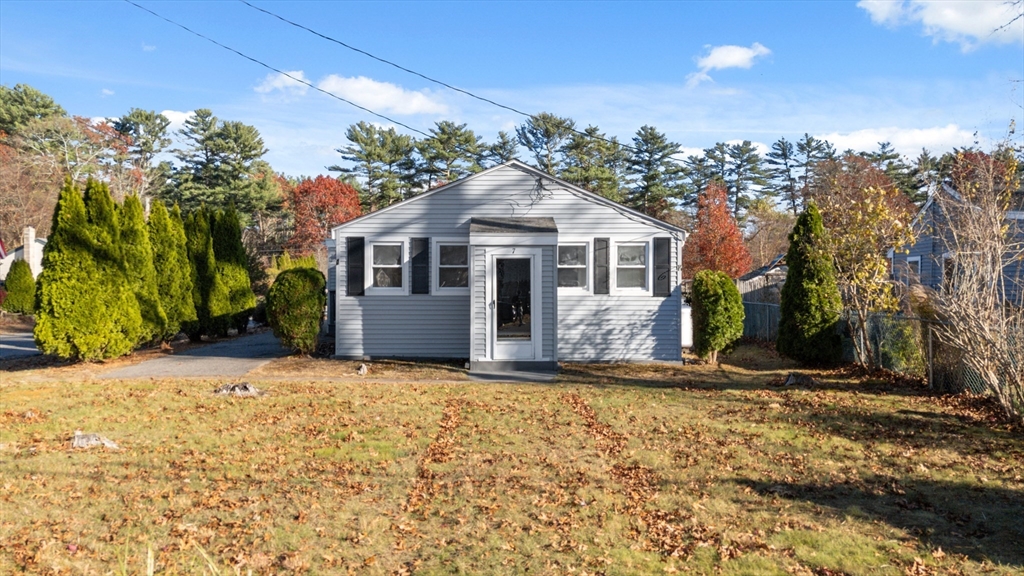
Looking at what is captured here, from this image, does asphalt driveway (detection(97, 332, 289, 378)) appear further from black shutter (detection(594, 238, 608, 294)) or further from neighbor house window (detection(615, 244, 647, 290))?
neighbor house window (detection(615, 244, 647, 290))

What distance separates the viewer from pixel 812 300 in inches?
525

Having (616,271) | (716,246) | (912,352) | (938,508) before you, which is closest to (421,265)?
(616,271)

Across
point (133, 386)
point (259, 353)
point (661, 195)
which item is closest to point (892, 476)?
point (133, 386)

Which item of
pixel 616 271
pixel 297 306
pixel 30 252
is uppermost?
pixel 30 252

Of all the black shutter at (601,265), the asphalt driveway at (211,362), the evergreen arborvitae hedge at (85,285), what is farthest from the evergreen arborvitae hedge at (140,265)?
the black shutter at (601,265)

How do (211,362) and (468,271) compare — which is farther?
(211,362)

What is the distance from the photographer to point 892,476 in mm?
6344

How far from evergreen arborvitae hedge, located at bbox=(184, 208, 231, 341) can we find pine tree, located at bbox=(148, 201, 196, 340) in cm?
97

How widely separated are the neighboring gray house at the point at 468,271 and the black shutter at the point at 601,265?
0.8 inches

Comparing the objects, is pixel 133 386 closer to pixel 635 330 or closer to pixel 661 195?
pixel 635 330

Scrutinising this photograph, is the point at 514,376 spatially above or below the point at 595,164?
below

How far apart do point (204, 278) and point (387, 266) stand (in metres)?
7.68

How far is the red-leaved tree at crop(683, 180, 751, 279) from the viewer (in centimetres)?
3080

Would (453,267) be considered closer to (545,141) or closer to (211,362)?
(211,362)
